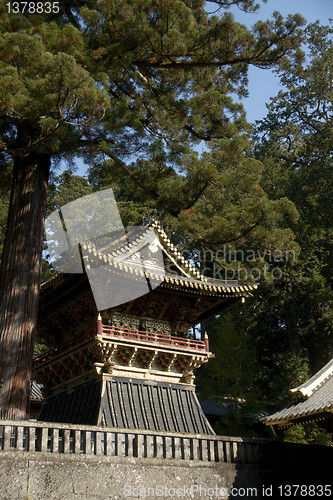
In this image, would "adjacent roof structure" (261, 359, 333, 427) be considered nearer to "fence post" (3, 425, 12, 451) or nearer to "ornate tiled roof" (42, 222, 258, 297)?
"ornate tiled roof" (42, 222, 258, 297)

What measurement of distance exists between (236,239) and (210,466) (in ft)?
19.9

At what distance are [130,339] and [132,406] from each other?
205 cm

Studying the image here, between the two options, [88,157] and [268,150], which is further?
[268,150]

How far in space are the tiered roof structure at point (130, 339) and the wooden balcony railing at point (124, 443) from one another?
4.80 meters

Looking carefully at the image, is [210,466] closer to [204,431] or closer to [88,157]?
[204,431]

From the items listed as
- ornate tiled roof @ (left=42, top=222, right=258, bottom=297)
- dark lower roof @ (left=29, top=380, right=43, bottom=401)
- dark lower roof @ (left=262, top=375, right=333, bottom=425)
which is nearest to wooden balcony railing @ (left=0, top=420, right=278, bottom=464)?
dark lower roof @ (left=262, top=375, right=333, bottom=425)

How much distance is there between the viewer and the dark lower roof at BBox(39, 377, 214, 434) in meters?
16.5

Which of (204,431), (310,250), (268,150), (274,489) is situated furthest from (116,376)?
(268,150)

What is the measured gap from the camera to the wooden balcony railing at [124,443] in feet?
33.2

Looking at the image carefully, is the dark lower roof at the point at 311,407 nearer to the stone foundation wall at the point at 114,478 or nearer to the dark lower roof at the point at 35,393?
the stone foundation wall at the point at 114,478

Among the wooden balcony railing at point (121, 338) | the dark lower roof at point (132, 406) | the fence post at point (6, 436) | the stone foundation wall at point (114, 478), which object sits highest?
the wooden balcony railing at point (121, 338)

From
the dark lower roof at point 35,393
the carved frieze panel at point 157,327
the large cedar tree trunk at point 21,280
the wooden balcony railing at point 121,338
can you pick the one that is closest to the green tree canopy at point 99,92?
the large cedar tree trunk at point 21,280

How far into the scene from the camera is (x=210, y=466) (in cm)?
1197

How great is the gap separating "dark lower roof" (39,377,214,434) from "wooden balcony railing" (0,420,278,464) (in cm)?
470
